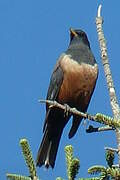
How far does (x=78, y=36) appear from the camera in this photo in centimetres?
611

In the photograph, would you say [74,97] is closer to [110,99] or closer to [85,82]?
[85,82]

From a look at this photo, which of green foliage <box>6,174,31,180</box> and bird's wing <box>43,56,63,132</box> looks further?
bird's wing <box>43,56,63,132</box>

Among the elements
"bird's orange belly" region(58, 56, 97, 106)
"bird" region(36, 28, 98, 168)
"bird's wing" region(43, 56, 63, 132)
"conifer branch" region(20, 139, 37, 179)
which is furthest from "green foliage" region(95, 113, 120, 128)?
A: "bird's wing" region(43, 56, 63, 132)

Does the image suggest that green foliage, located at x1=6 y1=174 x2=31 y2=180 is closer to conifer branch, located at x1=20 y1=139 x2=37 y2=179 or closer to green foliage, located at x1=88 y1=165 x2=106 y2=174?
conifer branch, located at x1=20 y1=139 x2=37 y2=179

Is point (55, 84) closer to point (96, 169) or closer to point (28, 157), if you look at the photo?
point (96, 169)

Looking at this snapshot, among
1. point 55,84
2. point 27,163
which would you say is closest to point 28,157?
point 27,163

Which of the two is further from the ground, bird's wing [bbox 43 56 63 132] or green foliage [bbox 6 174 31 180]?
bird's wing [bbox 43 56 63 132]

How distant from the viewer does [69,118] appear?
5340 mm

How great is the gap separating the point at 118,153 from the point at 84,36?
397 cm

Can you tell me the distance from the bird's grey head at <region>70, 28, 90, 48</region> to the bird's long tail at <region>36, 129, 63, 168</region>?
4.19 ft

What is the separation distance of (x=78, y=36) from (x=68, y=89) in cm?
112

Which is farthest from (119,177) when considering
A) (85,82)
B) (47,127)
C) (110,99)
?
(47,127)

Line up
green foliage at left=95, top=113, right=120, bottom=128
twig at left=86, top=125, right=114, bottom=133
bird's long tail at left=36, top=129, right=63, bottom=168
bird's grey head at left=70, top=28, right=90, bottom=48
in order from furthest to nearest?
bird's grey head at left=70, top=28, right=90, bottom=48 → bird's long tail at left=36, top=129, right=63, bottom=168 → twig at left=86, top=125, right=114, bottom=133 → green foliage at left=95, top=113, right=120, bottom=128

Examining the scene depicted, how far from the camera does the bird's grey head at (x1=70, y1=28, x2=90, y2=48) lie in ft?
19.7
